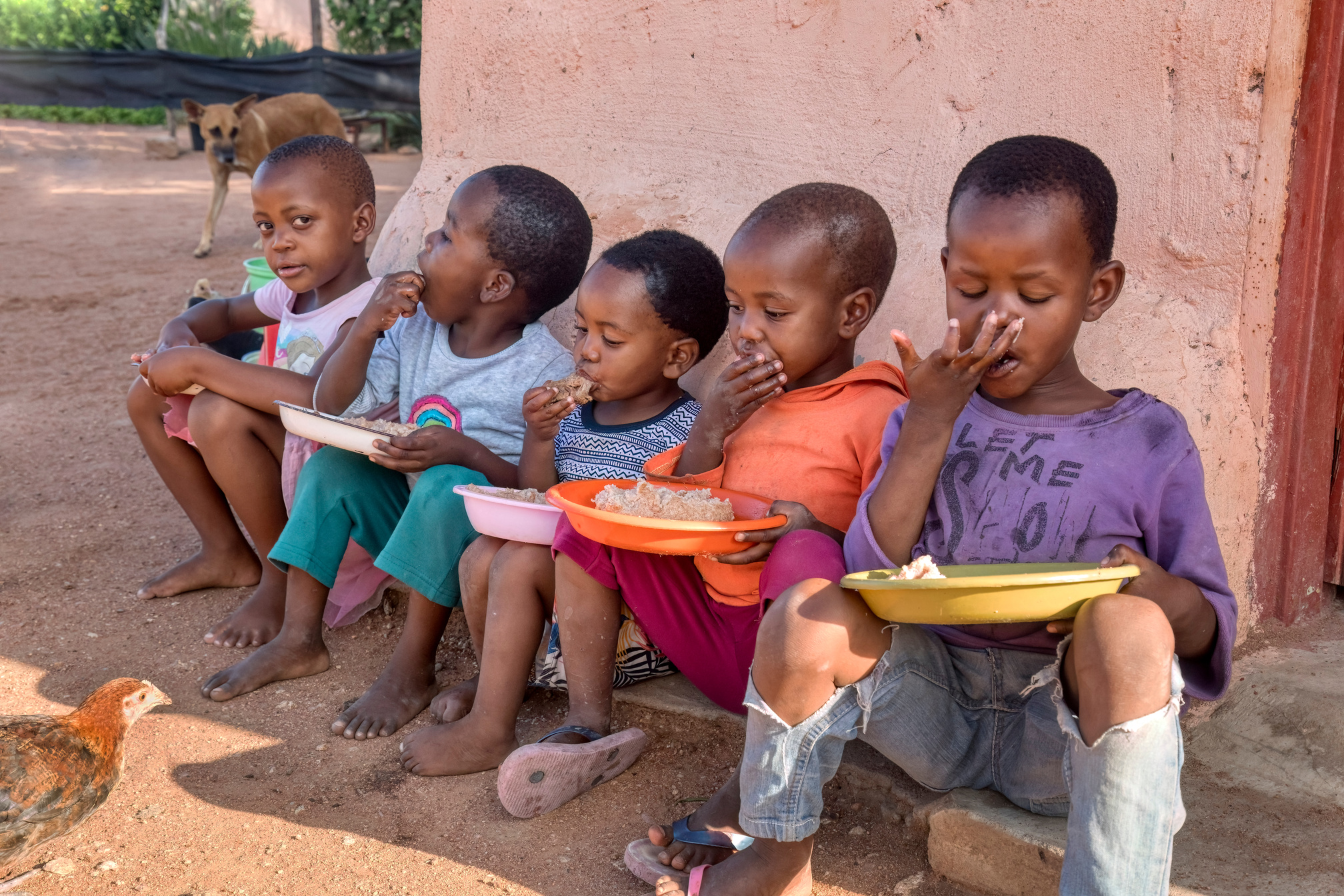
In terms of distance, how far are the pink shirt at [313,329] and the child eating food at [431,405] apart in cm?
18

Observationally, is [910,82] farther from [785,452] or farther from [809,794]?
[809,794]

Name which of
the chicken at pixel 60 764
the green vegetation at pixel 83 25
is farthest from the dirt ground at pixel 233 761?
the green vegetation at pixel 83 25

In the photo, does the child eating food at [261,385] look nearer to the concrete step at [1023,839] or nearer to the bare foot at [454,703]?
the bare foot at [454,703]

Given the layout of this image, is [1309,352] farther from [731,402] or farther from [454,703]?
[454,703]

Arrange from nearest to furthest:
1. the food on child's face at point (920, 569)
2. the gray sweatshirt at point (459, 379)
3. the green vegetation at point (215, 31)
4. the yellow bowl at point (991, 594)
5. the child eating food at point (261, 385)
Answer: the yellow bowl at point (991, 594), the food on child's face at point (920, 569), the gray sweatshirt at point (459, 379), the child eating food at point (261, 385), the green vegetation at point (215, 31)

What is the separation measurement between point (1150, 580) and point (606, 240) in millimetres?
2117

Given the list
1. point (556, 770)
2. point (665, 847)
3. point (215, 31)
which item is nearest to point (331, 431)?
point (556, 770)

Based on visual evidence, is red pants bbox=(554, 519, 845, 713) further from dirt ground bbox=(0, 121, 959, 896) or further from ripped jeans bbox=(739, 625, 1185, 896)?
ripped jeans bbox=(739, 625, 1185, 896)

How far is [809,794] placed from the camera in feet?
5.70

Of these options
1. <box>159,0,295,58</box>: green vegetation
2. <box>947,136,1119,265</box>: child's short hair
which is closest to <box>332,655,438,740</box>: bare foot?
<box>947,136,1119,265</box>: child's short hair

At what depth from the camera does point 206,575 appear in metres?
3.30

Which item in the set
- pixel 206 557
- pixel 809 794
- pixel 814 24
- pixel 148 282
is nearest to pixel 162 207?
pixel 148 282

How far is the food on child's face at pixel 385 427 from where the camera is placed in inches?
101

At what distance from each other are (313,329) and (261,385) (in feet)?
0.93
